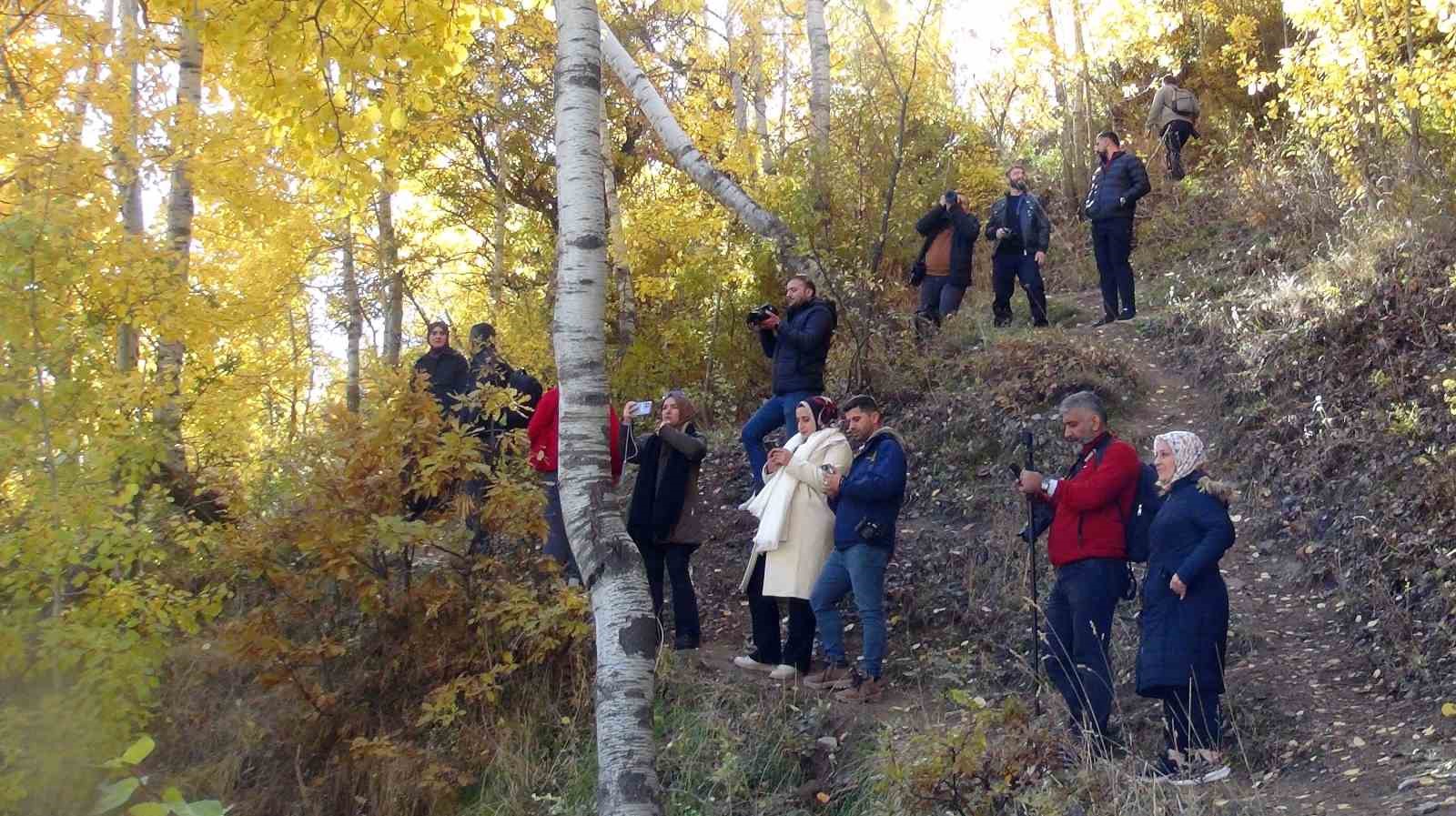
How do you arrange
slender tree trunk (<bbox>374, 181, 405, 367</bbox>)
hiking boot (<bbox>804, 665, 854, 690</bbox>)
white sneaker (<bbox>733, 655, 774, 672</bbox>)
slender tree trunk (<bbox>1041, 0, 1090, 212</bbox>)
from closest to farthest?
1. hiking boot (<bbox>804, 665, 854, 690</bbox>)
2. white sneaker (<bbox>733, 655, 774, 672</bbox>)
3. slender tree trunk (<bbox>1041, 0, 1090, 212</bbox>)
4. slender tree trunk (<bbox>374, 181, 405, 367</bbox>)

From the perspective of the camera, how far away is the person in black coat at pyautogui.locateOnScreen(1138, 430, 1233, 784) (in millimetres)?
5496

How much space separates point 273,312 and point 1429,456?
1113cm

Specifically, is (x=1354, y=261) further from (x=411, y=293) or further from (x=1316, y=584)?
(x=411, y=293)

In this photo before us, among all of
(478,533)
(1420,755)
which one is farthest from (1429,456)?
(478,533)

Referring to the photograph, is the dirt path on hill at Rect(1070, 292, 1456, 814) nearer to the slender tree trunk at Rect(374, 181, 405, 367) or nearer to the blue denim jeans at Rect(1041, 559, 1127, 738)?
the blue denim jeans at Rect(1041, 559, 1127, 738)

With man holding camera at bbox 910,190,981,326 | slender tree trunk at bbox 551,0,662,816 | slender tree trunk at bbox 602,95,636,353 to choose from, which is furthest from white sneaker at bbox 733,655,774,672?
slender tree trunk at bbox 602,95,636,353

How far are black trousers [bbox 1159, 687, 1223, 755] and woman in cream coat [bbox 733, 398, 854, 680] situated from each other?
2138 millimetres

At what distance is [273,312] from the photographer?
13812 millimetres

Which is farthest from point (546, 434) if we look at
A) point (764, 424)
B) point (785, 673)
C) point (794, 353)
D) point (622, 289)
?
point (622, 289)

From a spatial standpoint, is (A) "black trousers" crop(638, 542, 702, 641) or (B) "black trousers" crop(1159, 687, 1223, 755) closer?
(B) "black trousers" crop(1159, 687, 1223, 755)

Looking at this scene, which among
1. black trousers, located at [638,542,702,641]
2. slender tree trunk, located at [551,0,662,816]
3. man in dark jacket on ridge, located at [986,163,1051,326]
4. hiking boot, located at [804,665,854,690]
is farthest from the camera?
man in dark jacket on ridge, located at [986,163,1051,326]

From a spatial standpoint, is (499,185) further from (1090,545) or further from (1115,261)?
(1090,545)

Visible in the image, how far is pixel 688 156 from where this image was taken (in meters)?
9.53

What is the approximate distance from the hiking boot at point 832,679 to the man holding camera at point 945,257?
4969 millimetres
